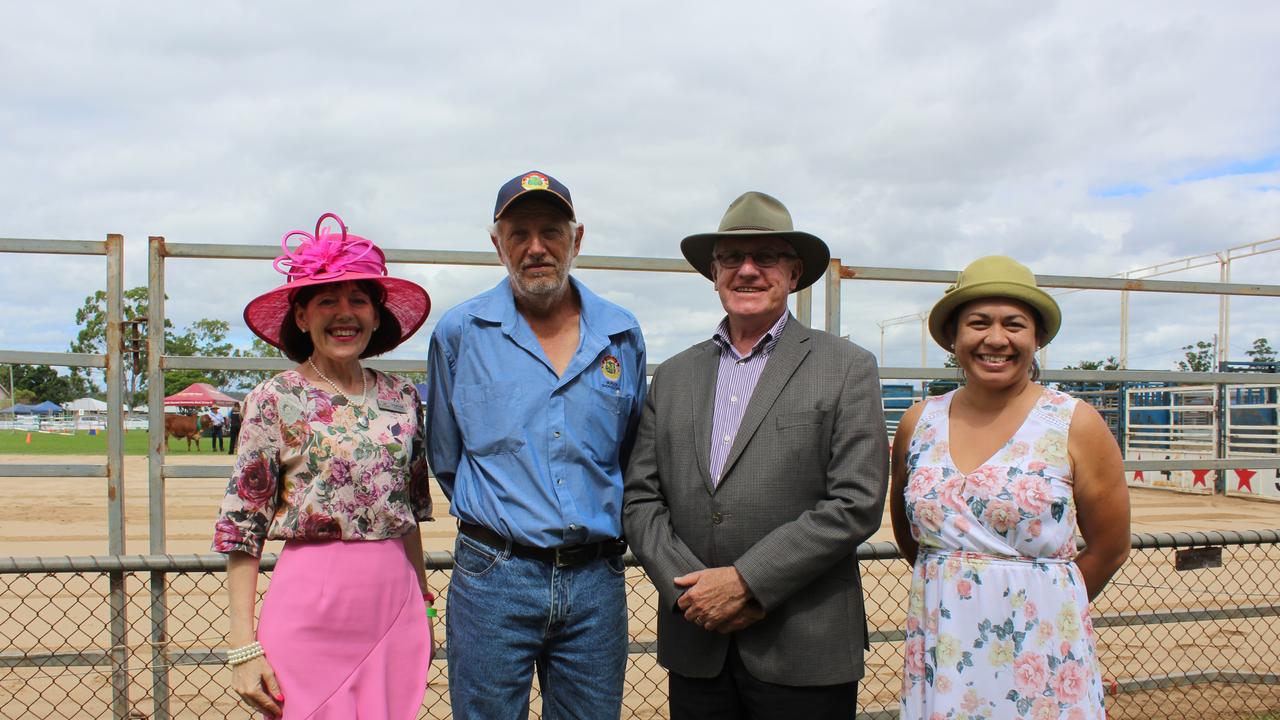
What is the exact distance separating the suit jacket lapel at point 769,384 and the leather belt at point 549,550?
41 cm

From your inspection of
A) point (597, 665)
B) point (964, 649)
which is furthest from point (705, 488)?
point (964, 649)

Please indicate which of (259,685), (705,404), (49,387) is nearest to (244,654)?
(259,685)

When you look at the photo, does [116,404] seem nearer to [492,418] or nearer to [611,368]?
[492,418]

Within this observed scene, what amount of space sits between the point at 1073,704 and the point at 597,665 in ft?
4.11

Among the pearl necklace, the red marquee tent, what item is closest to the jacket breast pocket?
the pearl necklace

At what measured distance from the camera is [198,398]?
14945 mm

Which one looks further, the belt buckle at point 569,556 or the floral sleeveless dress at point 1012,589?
the belt buckle at point 569,556

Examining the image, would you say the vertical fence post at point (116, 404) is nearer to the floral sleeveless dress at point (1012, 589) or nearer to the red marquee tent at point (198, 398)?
the red marquee tent at point (198, 398)

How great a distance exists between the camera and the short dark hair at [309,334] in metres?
2.51

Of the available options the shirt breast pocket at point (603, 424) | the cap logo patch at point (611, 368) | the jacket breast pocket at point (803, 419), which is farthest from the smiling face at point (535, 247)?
the jacket breast pocket at point (803, 419)

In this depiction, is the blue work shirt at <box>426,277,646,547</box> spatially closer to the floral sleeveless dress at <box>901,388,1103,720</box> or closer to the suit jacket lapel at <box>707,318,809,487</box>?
→ the suit jacket lapel at <box>707,318,809,487</box>

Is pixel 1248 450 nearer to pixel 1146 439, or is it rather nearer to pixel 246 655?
pixel 1146 439

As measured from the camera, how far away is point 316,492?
7.57 ft

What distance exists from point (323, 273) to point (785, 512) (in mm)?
1431
